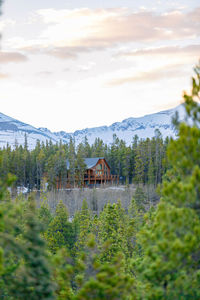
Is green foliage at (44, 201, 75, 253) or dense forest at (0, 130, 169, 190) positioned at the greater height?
dense forest at (0, 130, 169, 190)

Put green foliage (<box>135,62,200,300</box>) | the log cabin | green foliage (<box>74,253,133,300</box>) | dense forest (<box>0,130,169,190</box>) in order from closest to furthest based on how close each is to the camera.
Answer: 1. green foliage (<box>74,253,133,300</box>)
2. green foliage (<box>135,62,200,300</box>)
3. dense forest (<box>0,130,169,190</box>)
4. the log cabin

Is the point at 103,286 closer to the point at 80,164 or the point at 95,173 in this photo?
the point at 80,164

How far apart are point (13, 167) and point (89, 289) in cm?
5921

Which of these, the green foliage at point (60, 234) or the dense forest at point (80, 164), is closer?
the green foliage at point (60, 234)

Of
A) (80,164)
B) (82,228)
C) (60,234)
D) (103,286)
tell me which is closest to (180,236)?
(103,286)

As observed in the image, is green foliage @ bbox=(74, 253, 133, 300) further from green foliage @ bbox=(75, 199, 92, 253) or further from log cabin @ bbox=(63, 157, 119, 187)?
log cabin @ bbox=(63, 157, 119, 187)

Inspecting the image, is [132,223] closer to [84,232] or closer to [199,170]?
[84,232]

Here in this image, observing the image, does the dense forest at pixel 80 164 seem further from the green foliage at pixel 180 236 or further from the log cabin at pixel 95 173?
the green foliage at pixel 180 236

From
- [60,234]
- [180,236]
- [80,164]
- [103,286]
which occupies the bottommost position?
[60,234]

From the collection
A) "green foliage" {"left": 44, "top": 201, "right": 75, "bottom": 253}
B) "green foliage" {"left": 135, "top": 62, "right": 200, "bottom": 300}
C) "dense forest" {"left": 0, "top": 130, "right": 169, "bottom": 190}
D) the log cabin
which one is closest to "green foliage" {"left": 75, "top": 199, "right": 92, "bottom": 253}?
"green foliage" {"left": 44, "top": 201, "right": 75, "bottom": 253}

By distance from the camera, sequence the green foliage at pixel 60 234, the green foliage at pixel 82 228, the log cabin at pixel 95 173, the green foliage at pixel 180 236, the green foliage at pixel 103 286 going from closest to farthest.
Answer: the green foliage at pixel 103 286 < the green foliage at pixel 180 236 < the green foliage at pixel 60 234 < the green foliage at pixel 82 228 < the log cabin at pixel 95 173

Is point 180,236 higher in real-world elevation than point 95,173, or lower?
lower

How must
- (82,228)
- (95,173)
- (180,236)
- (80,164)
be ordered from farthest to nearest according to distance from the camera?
1. (95,173)
2. (80,164)
3. (82,228)
4. (180,236)

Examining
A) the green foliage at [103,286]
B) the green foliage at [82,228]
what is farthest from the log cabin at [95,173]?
the green foliage at [103,286]
